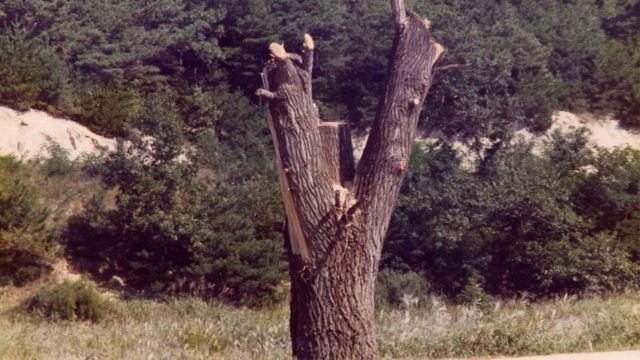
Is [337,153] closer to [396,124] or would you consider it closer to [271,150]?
[396,124]

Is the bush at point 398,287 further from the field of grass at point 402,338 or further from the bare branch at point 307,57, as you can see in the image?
the bare branch at point 307,57

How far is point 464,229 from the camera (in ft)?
70.6

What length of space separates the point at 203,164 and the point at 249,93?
9610 millimetres

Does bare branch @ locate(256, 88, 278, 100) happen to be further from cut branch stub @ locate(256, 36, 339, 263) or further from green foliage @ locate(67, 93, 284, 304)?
green foliage @ locate(67, 93, 284, 304)

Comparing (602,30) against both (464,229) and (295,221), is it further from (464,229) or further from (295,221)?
(295,221)

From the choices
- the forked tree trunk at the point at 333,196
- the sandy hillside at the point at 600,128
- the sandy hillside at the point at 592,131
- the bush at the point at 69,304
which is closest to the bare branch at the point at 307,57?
the forked tree trunk at the point at 333,196

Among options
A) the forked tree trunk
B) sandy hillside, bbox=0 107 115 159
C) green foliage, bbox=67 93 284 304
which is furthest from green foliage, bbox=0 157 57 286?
the forked tree trunk

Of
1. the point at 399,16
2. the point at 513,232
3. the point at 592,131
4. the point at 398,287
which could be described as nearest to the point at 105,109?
the point at 398,287

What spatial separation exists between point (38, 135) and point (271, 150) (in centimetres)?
804

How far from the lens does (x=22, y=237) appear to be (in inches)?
731

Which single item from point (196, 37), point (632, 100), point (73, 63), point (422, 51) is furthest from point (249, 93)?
point (422, 51)

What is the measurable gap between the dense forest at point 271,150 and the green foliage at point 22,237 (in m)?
0.04

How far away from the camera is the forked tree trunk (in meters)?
7.26

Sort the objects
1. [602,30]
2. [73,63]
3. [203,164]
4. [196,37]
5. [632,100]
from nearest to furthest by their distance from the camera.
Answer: [203,164]
[73,63]
[196,37]
[632,100]
[602,30]
